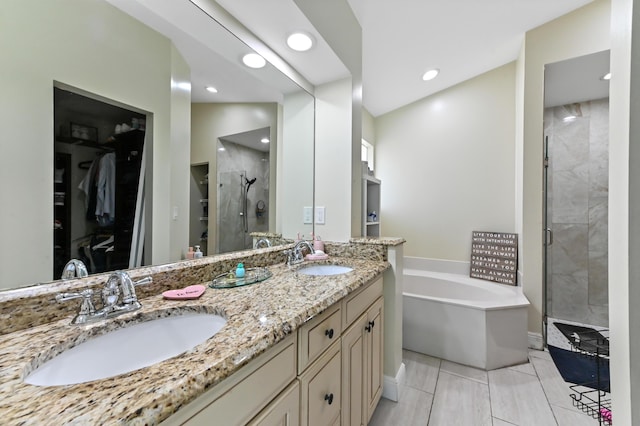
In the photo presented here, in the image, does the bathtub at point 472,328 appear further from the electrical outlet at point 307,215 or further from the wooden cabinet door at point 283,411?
the wooden cabinet door at point 283,411

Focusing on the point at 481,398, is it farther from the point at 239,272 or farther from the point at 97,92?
the point at 97,92

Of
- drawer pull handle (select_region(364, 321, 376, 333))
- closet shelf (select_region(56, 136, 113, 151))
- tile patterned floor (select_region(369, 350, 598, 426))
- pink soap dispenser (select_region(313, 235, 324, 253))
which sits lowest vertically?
tile patterned floor (select_region(369, 350, 598, 426))

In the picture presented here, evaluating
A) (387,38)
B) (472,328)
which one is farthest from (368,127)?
(472,328)

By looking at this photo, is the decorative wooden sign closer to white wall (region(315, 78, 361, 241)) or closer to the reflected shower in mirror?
white wall (region(315, 78, 361, 241))

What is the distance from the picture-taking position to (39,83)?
2.46ft

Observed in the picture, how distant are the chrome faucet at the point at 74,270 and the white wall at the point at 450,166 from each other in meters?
3.13

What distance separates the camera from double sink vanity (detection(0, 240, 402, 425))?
1.39 feet

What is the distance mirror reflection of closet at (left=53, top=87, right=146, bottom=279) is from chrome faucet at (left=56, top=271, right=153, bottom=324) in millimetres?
132

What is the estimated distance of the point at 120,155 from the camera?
3.02ft

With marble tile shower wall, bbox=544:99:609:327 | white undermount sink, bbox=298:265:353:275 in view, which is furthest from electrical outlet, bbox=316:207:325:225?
marble tile shower wall, bbox=544:99:609:327

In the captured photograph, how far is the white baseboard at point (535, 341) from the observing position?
2195 mm

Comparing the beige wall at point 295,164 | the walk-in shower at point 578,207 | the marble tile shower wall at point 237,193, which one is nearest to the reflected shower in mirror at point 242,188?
the marble tile shower wall at point 237,193

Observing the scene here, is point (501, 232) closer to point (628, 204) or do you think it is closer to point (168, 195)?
point (628, 204)

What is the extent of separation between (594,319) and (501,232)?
1308 mm
